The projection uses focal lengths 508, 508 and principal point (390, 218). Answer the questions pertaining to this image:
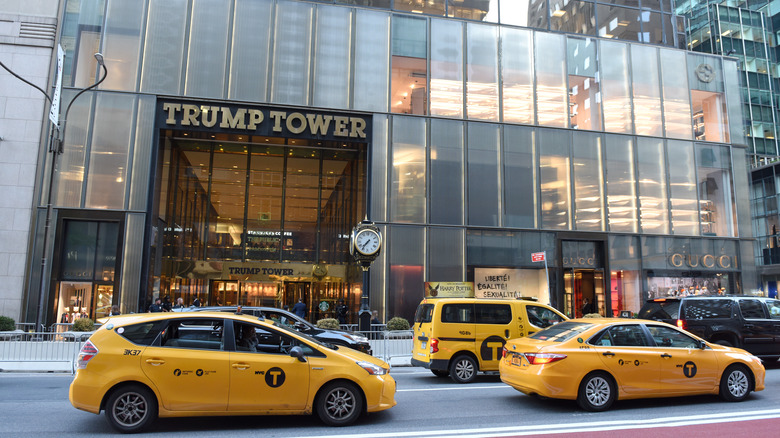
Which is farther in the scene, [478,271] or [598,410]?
[478,271]

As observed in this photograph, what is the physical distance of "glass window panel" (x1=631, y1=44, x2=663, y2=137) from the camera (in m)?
26.8

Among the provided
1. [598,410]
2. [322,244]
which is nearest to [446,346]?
[598,410]

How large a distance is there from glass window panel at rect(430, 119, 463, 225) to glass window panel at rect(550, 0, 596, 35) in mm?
8408

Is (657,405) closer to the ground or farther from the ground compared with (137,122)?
closer to the ground

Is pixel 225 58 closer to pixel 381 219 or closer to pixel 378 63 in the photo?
pixel 378 63

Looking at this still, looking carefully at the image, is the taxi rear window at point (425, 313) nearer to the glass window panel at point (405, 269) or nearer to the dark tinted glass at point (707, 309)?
the dark tinted glass at point (707, 309)

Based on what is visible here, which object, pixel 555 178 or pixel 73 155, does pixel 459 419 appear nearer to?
pixel 555 178

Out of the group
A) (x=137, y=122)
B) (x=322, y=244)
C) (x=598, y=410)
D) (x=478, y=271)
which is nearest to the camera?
(x=598, y=410)

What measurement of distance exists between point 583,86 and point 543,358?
21865mm

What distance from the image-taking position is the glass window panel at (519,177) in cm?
2433

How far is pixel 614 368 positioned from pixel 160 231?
21629mm

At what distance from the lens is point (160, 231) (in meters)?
24.1

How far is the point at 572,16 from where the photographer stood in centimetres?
2705

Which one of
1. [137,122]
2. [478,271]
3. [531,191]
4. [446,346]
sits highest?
[137,122]
